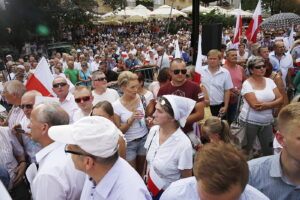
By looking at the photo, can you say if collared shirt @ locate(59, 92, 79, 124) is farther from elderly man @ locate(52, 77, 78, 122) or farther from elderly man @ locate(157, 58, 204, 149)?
elderly man @ locate(157, 58, 204, 149)

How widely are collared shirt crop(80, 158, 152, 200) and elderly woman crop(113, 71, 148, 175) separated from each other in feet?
5.81

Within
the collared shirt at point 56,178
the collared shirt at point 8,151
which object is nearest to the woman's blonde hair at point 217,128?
the collared shirt at point 56,178

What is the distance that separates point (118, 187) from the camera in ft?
5.68

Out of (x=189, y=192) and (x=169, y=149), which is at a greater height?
(x=189, y=192)

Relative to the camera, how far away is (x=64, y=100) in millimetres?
4176

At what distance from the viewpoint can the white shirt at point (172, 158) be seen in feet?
8.34

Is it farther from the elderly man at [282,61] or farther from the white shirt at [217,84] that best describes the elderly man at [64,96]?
the elderly man at [282,61]

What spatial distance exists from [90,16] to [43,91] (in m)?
20.7

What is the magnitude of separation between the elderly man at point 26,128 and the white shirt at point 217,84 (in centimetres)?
276

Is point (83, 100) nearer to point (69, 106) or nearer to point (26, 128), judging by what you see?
point (69, 106)

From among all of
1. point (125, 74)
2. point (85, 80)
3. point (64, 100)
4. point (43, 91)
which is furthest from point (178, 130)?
point (85, 80)

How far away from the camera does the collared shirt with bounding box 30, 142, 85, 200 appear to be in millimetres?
1867

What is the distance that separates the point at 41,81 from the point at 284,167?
12.0 feet

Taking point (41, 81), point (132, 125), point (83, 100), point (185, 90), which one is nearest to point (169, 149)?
point (132, 125)
